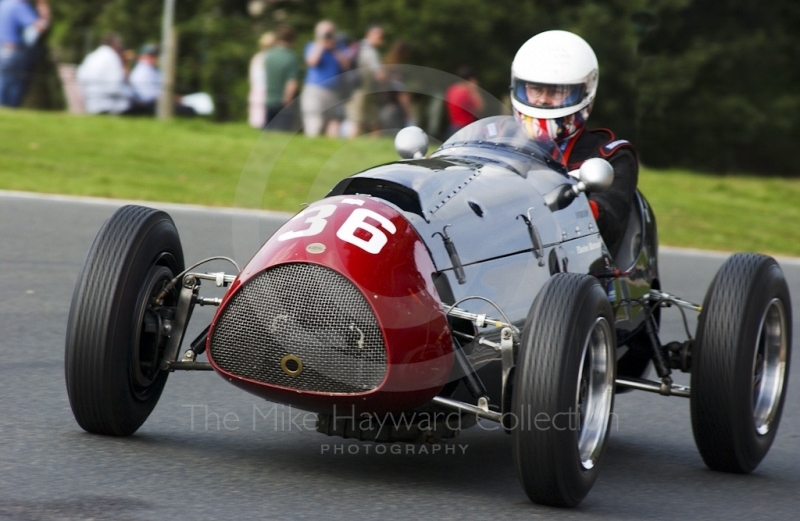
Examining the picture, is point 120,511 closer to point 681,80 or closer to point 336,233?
point 336,233

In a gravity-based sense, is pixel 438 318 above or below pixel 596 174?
below

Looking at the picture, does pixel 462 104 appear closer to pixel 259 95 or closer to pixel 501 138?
pixel 501 138

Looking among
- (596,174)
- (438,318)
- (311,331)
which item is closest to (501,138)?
(596,174)

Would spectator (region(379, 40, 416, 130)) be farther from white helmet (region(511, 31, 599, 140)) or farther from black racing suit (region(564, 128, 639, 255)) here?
black racing suit (region(564, 128, 639, 255))

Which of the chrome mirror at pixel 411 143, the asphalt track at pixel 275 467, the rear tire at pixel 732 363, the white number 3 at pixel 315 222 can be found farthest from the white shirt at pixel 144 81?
the white number 3 at pixel 315 222

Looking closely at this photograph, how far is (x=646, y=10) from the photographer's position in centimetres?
2233

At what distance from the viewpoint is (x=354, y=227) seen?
3961 millimetres

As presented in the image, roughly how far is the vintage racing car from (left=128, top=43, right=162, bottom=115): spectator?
12156mm

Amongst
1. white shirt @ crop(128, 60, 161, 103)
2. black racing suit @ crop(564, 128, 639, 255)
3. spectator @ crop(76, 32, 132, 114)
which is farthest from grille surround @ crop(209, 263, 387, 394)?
white shirt @ crop(128, 60, 161, 103)

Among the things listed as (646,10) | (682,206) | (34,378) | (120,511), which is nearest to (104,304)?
(120,511)

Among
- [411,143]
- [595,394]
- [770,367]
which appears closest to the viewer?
[595,394]

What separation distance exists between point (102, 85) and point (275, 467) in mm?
13224

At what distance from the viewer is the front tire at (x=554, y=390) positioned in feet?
12.7

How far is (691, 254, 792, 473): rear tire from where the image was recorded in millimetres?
4746
